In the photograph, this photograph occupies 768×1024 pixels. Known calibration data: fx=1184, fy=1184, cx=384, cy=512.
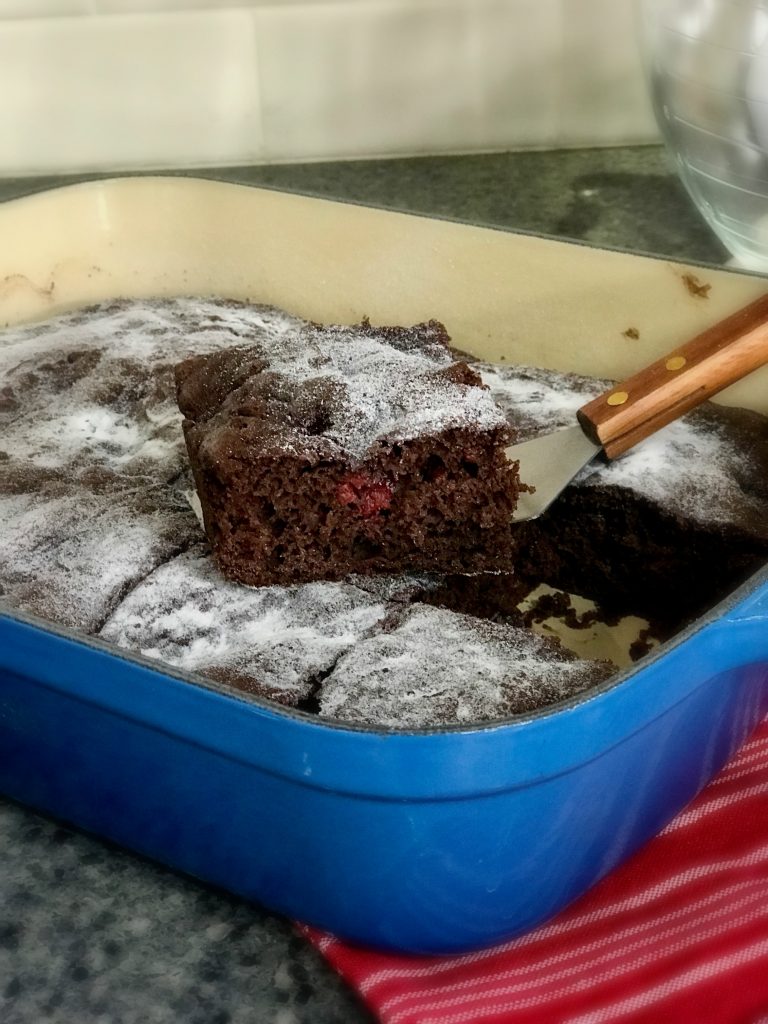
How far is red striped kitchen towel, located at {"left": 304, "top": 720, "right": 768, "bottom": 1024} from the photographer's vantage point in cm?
91

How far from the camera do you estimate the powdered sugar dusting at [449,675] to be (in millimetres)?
999

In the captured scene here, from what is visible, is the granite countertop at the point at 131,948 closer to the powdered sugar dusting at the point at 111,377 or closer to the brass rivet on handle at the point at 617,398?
the powdered sugar dusting at the point at 111,377

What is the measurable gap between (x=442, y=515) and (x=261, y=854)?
0.49 m

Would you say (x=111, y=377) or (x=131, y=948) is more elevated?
(x=111, y=377)

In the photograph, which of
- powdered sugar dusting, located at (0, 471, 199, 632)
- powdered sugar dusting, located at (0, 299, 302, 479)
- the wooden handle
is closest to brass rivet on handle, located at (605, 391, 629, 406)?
the wooden handle

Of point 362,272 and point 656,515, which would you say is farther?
point 362,272

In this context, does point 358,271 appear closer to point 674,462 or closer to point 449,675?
point 674,462

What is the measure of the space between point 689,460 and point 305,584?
514mm

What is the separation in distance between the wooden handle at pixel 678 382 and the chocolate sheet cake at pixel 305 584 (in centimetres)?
4

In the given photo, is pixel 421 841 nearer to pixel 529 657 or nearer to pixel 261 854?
pixel 261 854

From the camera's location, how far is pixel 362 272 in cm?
179

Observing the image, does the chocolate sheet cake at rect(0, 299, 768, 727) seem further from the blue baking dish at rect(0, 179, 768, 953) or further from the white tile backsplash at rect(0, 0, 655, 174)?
the white tile backsplash at rect(0, 0, 655, 174)

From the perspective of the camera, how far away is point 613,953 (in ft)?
3.17

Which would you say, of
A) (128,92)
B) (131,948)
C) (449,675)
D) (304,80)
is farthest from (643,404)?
(128,92)
